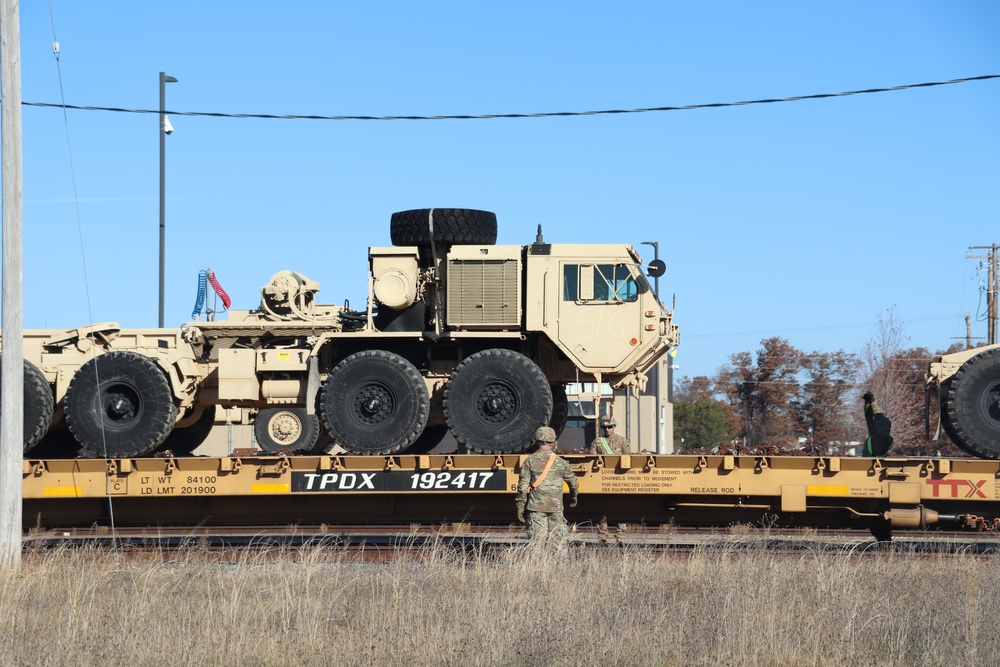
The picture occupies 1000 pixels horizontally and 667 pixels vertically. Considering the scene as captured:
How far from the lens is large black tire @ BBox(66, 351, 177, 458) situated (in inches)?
491

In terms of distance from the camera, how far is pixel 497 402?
11938mm

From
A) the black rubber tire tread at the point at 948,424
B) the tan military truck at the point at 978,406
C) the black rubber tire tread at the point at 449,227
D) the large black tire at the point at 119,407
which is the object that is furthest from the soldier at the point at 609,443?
the large black tire at the point at 119,407

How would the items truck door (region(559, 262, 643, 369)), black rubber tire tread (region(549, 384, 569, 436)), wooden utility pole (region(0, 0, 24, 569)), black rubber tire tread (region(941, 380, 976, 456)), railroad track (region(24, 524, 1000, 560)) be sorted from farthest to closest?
black rubber tire tread (region(549, 384, 569, 436))
truck door (region(559, 262, 643, 369))
black rubber tire tread (region(941, 380, 976, 456))
railroad track (region(24, 524, 1000, 560))
wooden utility pole (region(0, 0, 24, 569))

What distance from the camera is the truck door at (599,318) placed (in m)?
12.3

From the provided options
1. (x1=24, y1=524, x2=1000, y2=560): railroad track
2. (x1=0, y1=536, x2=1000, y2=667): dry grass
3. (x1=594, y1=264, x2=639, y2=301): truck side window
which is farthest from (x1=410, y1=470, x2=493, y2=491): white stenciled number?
(x1=594, y1=264, x2=639, y2=301): truck side window

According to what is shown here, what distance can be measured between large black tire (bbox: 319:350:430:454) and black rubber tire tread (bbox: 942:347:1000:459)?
579 cm

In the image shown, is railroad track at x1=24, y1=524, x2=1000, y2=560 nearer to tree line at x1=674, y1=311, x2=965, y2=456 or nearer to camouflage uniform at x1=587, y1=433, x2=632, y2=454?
camouflage uniform at x1=587, y1=433, x2=632, y2=454

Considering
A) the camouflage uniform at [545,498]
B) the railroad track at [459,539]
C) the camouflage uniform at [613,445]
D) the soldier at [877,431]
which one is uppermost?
the soldier at [877,431]

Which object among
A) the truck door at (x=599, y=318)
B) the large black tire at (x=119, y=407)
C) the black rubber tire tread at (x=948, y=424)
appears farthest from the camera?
the large black tire at (x=119, y=407)

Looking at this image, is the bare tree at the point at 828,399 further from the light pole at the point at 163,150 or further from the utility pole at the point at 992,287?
the light pole at the point at 163,150

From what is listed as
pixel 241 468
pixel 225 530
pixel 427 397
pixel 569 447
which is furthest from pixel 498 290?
pixel 569 447

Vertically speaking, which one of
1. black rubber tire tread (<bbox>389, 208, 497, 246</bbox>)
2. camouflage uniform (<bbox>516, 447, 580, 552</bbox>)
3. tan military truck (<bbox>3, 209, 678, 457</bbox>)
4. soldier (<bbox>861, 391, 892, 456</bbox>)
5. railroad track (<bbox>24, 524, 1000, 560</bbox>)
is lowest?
railroad track (<bbox>24, 524, 1000, 560</bbox>)

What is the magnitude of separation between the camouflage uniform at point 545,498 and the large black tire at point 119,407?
4.59 meters

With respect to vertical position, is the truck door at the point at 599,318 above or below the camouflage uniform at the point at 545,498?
above
